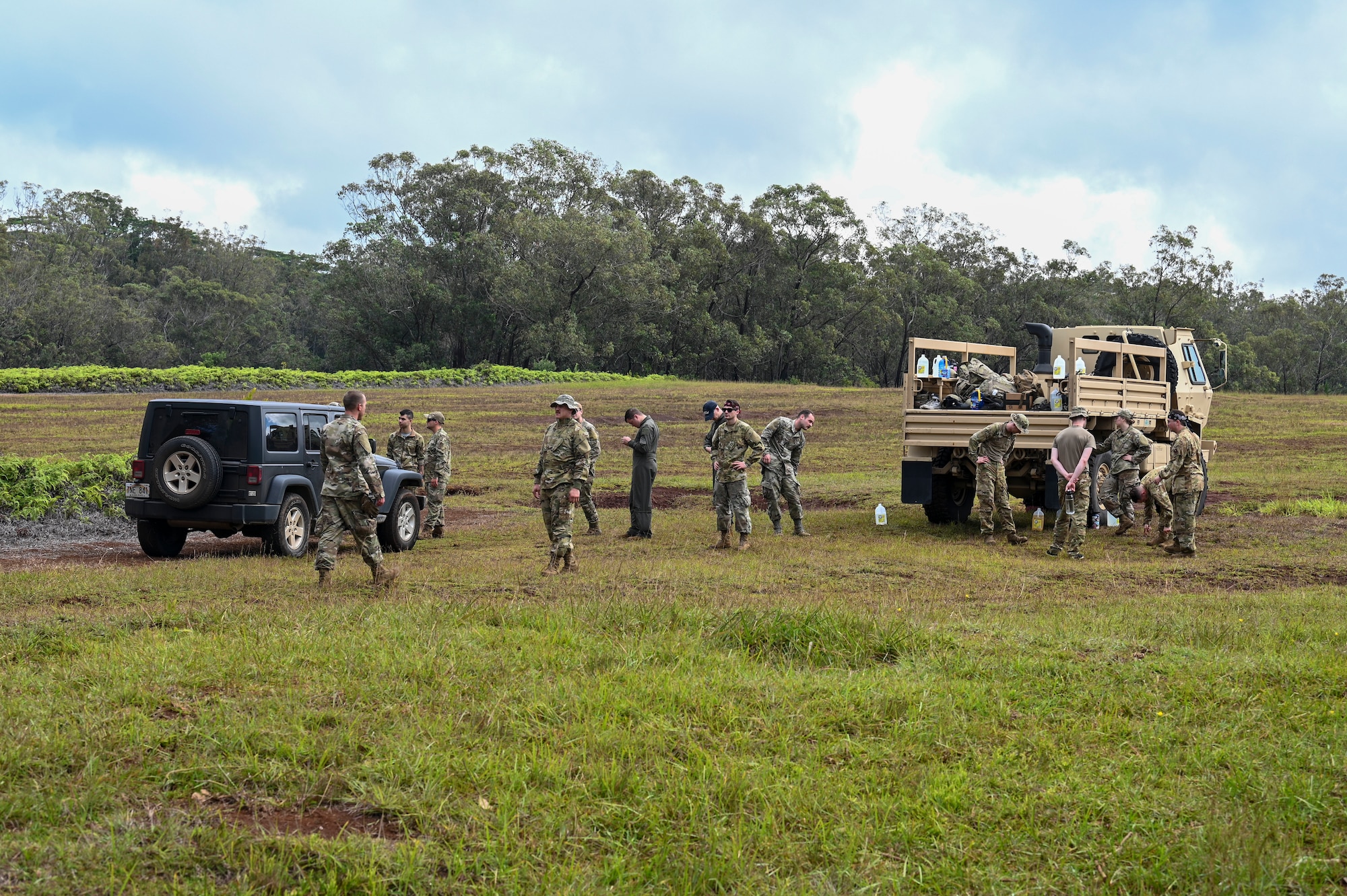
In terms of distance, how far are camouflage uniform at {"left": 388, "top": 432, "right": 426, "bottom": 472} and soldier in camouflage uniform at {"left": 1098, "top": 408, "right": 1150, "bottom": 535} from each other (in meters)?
9.42

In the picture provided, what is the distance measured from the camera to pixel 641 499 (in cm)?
1371

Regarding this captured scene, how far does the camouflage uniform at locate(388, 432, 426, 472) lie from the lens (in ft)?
46.9

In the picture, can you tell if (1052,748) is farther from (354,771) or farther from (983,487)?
(983,487)

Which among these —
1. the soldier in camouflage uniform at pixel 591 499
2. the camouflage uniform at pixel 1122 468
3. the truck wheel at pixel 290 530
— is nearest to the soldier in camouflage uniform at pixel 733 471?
the soldier in camouflage uniform at pixel 591 499

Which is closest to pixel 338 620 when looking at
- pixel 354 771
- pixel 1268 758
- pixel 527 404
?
pixel 354 771

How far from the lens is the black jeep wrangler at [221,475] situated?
10.9 metres

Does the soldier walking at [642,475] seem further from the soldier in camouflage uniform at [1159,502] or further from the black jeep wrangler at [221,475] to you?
the soldier in camouflage uniform at [1159,502]

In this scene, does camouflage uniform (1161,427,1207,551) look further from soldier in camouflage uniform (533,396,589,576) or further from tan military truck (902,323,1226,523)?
soldier in camouflage uniform (533,396,589,576)

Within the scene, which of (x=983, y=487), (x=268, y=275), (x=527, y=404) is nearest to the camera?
(x=983, y=487)

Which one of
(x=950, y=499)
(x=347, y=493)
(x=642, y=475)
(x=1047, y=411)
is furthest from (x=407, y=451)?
(x=1047, y=411)

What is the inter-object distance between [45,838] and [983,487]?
11621mm

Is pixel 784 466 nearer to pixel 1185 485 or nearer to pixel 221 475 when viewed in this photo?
pixel 1185 485

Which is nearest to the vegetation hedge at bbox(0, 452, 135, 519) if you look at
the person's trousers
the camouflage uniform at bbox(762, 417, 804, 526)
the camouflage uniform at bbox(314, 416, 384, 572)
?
the camouflage uniform at bbox(314, 416, 384, 572)

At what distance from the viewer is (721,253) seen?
226ft
